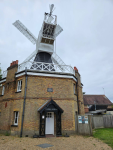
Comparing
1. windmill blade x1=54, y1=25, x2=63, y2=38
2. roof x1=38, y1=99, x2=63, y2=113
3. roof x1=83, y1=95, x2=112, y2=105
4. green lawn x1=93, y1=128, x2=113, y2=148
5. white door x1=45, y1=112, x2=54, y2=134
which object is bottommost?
green lawn x1=93, y1=128, x2=113, y2=148

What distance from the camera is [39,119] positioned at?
10.5 meters

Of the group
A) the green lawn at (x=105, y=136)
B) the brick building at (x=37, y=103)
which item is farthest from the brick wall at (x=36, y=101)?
the green lawn at (x=105, y=136)

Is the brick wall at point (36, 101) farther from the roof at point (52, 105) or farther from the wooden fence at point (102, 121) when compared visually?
the wooden fence at point (102, 121)

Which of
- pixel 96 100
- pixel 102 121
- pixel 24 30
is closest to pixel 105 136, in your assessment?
pixel 102 121

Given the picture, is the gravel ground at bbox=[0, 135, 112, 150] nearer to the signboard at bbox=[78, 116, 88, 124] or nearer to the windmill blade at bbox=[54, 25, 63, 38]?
the signboard at bbox=[78, 116, 88, 124]

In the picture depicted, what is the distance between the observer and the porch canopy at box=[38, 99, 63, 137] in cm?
1014

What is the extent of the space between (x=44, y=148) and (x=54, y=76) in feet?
22.7

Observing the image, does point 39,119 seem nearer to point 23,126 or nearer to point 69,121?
point 23,126

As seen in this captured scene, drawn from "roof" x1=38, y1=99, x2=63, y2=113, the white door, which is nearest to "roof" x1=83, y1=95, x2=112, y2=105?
the white door

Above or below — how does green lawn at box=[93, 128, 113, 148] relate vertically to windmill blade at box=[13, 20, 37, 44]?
below

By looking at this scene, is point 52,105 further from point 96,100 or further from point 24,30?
point 96,100

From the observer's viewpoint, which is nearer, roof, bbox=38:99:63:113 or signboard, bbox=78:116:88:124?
roof, bbox=38:99:63:113

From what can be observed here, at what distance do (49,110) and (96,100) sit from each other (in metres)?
25.5

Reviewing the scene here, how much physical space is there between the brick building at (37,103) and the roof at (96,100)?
21.3 m
